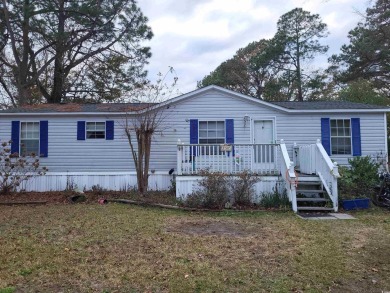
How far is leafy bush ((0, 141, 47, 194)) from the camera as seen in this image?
11312 mm

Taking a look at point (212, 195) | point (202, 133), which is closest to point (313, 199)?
point (212, 195)

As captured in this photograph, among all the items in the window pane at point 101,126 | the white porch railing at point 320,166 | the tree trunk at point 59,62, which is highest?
the tree trunk at point 59,62

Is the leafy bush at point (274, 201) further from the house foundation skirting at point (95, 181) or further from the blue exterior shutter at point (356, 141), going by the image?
the blue exterior shutter at point (356, 141)

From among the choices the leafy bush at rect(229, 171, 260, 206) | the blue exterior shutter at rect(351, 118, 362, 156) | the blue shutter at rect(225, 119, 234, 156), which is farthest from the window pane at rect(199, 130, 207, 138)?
the blue exterior shutter at rect(351, 118, 362, 156)

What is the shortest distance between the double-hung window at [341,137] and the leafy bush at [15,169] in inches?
415

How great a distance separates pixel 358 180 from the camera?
399 inches

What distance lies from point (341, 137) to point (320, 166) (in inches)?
141

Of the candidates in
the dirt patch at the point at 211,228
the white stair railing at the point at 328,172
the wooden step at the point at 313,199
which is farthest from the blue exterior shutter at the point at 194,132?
the dirt patch at the point at 211,228

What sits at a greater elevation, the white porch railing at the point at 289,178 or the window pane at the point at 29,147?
the window pane at the point at 29,147

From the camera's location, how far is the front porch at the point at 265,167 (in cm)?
948

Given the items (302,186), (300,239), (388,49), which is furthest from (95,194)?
(388,49)

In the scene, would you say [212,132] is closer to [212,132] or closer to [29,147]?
[212,132]

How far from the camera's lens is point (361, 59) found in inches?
962

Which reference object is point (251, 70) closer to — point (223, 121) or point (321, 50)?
point (321, 50)
